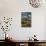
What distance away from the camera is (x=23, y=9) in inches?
148

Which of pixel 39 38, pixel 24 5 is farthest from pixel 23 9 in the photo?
pixel 39 38

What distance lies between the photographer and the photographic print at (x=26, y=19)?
3.77m

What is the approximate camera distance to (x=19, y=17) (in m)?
3.76

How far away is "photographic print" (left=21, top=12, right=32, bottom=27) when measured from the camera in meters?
3.77

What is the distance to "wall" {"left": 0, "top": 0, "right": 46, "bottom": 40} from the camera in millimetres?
3730

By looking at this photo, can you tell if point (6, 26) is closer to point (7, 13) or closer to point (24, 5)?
point (7, 13)

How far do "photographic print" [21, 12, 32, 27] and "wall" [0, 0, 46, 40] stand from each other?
0.09 m

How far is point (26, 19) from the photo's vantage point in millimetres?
3775

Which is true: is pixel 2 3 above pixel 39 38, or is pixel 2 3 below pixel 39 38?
above

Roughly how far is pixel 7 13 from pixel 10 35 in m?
0.65

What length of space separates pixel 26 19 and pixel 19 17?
22 cm

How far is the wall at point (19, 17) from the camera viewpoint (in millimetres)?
3730

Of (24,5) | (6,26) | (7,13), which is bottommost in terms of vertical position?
(6,26)

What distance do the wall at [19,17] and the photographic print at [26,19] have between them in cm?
9
